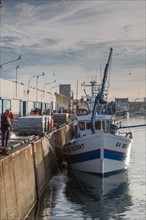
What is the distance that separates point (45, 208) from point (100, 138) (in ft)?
29.2

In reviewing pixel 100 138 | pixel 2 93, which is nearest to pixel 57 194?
pixel 100 138

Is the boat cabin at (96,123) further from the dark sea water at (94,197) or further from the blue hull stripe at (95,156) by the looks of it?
the dark sea water at (94,197)

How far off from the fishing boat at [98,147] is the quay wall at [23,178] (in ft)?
9.82

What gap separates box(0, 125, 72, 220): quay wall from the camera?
15.0 m

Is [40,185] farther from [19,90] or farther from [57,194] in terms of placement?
[19,90]

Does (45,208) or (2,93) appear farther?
(2,93)

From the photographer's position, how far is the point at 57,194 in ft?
76.3

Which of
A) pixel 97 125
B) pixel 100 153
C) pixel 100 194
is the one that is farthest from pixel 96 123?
pixel 100 194

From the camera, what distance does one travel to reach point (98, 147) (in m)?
28.0

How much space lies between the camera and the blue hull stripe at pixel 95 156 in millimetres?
28219

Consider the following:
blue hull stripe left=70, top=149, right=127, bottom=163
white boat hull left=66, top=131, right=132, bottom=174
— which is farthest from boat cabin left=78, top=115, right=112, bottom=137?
blue hull stripe left=70, top=149, right=127, bottom=163

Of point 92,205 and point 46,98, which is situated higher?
point 46,98

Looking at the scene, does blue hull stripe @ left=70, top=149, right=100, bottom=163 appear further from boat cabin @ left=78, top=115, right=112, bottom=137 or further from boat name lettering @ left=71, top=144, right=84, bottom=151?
boat cabin @ left=78, top=115, right=112, bottom=137

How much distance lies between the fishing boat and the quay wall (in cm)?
299
